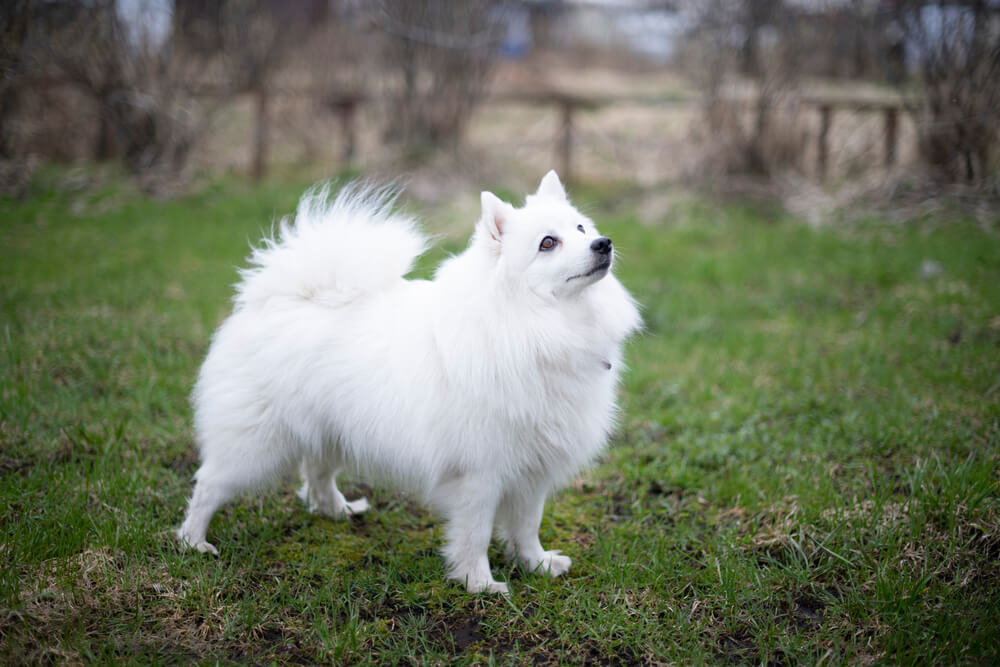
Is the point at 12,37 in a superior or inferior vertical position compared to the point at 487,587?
superior

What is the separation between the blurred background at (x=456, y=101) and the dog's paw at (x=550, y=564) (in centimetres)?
635

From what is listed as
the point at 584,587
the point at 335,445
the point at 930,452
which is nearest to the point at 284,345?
the point at 335,445

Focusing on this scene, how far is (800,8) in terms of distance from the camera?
28.2 feet

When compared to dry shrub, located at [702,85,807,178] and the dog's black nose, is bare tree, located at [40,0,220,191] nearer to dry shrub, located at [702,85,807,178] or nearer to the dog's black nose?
dry shrub, located at [702,85,807,178]

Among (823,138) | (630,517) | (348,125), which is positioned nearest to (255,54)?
(348,125)

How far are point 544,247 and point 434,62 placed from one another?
743 cm

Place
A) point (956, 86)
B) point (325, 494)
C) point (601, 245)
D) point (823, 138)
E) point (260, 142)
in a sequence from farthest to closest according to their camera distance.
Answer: point (260, 142) → point (823, 138) → point (956, 86) → point (325, 494) → point (601, 245)

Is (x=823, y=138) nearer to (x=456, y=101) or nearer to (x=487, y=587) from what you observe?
(x=456, y=101)

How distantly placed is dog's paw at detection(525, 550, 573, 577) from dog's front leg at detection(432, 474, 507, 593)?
196 millimetres

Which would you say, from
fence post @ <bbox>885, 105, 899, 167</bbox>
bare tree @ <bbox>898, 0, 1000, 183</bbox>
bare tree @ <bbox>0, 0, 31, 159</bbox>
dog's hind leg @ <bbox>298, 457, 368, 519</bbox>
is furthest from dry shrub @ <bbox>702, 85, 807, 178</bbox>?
bare tree @ <bbox>0, 0, 31, 159</bbox>

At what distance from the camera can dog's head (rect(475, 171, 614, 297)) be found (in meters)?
2.55

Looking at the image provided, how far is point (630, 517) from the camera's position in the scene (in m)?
3.36

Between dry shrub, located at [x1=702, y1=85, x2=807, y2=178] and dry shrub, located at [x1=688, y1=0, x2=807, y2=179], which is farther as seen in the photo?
dry shrub, located at [x1=702, y1=85, x2=807, y2=178]

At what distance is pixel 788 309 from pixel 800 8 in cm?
471
